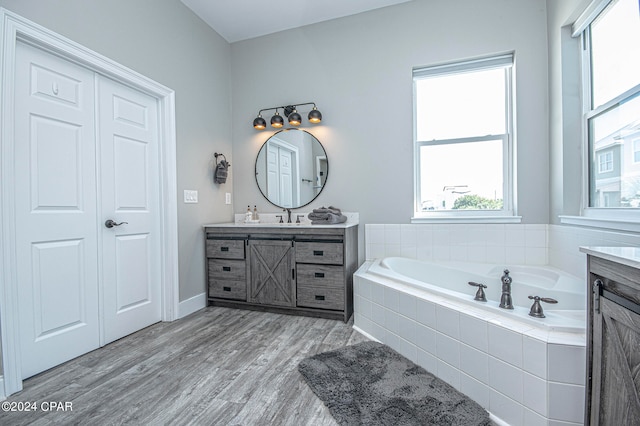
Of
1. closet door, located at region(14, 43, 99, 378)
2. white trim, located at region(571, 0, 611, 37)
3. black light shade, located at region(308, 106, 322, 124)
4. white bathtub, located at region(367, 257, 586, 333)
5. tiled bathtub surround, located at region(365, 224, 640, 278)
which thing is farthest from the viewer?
black light shade, located at region(308, 106, 322, 124)

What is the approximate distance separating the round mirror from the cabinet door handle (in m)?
2.47

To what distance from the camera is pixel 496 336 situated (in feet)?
4.34

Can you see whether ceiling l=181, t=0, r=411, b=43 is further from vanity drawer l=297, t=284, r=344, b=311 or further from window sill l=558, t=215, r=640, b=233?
vanity drawer l=297, t=284, r=344, b=311

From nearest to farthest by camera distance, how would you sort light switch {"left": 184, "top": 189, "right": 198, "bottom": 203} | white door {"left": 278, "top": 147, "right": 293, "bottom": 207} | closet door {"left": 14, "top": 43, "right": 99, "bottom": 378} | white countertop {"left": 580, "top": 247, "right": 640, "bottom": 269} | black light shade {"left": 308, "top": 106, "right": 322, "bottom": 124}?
white countertop {"left": 580, "top": 247, "right": 640, "bottom": 269} < closet door {"left": 14, "top": 43, "right": 99, "bottom": 378} < light switch {"left": 184, "top": 189, "right": 198, "bottom": 203} < black light shade {"left": 308, "top": 106, "right": 322, "bottom": 124} < white door {"left": 278, "top": 147, "right": 293, "bottom": 207}

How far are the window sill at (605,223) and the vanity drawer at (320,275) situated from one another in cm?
176

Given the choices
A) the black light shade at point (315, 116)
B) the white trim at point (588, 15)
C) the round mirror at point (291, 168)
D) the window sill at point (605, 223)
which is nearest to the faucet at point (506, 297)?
the window sill at point (605, 223)

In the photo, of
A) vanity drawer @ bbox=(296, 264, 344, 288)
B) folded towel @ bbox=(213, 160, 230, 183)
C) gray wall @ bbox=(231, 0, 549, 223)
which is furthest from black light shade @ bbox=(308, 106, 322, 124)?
vanity drawer @ bbox=(296, 264, 344, 288)

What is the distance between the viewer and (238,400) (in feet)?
4.94

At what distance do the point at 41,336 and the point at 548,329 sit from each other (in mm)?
2729

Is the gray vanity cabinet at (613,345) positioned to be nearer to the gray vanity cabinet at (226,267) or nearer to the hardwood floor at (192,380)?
the hardwood floor at (192,380)

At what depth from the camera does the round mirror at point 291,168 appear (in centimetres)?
323

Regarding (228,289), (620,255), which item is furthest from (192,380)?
(620,255)

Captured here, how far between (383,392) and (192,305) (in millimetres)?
2075

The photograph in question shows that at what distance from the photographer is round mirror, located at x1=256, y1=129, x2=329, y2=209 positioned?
3.23 m
